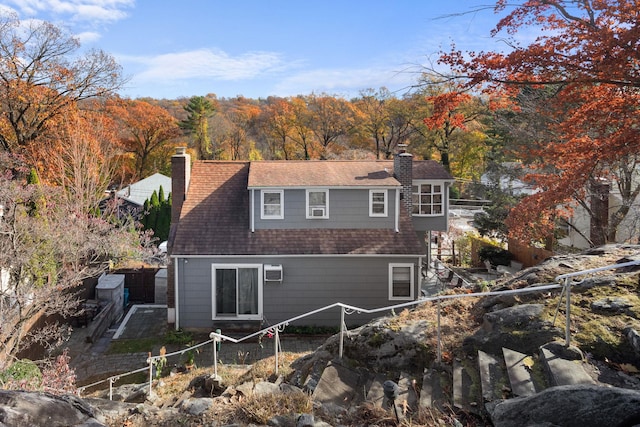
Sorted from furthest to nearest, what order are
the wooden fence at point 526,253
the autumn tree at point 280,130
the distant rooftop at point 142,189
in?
the autumn tree at point 280,130 → the distant rooftop at point 142,189 → the wooden fence at point 526,253

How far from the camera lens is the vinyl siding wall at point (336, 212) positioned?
16.1m

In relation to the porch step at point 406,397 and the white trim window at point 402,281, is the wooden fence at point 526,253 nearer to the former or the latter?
the white trim window at point 402,281

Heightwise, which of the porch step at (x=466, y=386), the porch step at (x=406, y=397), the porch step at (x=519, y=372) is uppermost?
the porch step at (x=519, y=372)

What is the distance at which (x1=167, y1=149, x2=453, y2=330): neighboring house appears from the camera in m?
15.1

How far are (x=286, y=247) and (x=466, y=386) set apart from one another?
10.6 m

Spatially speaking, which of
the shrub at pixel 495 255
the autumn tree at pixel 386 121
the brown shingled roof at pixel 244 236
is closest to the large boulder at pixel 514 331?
the brown shingled roof at pixel 244 236

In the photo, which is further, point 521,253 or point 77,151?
point 521,253

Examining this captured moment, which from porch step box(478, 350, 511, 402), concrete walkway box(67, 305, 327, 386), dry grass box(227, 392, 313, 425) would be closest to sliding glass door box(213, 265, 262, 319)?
concrete walkway box(67, 305, 327, 386)

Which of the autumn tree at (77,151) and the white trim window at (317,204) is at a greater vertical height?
the autumn tree at (77,151)

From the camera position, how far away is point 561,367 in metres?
4.84

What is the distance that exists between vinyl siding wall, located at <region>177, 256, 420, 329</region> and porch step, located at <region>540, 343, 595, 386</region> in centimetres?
1023

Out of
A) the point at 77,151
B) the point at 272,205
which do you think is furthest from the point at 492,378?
the point at 77,151

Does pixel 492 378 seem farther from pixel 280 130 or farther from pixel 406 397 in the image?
pixel 280 130

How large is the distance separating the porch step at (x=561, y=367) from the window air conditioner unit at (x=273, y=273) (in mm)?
10551
